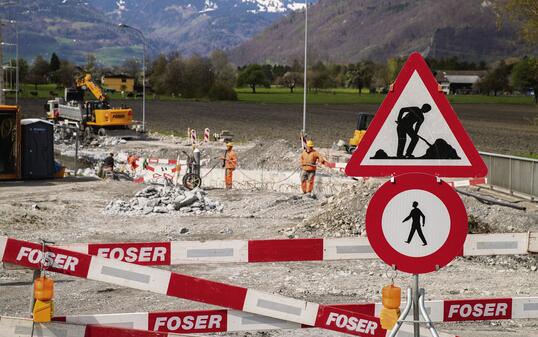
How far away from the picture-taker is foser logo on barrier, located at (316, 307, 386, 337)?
5.95m

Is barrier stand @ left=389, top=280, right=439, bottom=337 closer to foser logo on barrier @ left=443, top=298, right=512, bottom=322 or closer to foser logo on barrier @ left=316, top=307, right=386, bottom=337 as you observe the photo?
foser logo on barrier @ left=316, top=307, right=386, bottom=337

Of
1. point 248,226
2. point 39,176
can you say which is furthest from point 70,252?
point 39,176

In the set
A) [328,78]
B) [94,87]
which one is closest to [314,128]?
[94,87]

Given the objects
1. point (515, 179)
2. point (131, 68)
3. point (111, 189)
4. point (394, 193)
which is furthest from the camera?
point (131, 68)

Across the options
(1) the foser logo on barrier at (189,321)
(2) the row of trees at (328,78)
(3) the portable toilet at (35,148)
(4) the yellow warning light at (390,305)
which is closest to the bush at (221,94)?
(2) the row of trees at (328,78)

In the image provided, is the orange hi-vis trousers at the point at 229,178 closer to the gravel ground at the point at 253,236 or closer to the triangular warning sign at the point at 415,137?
the gravel ground at the point at 253,236

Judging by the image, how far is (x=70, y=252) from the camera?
577cm

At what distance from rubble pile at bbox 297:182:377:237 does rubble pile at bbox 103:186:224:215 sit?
4.19 metres

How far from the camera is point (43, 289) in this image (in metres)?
5.55

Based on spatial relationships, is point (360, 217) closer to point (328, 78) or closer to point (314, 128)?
point (314, 128)

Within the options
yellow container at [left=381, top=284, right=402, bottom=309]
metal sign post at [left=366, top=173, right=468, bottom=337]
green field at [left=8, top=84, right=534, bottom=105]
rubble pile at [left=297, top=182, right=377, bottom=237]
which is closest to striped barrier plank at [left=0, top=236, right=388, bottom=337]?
yellow container at [left=381, top=284, right=402, bottom=309]

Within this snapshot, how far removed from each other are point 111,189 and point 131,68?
169858 mm

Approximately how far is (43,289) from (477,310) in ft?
10.3

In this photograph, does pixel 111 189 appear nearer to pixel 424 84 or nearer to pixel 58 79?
pixel 424 84
